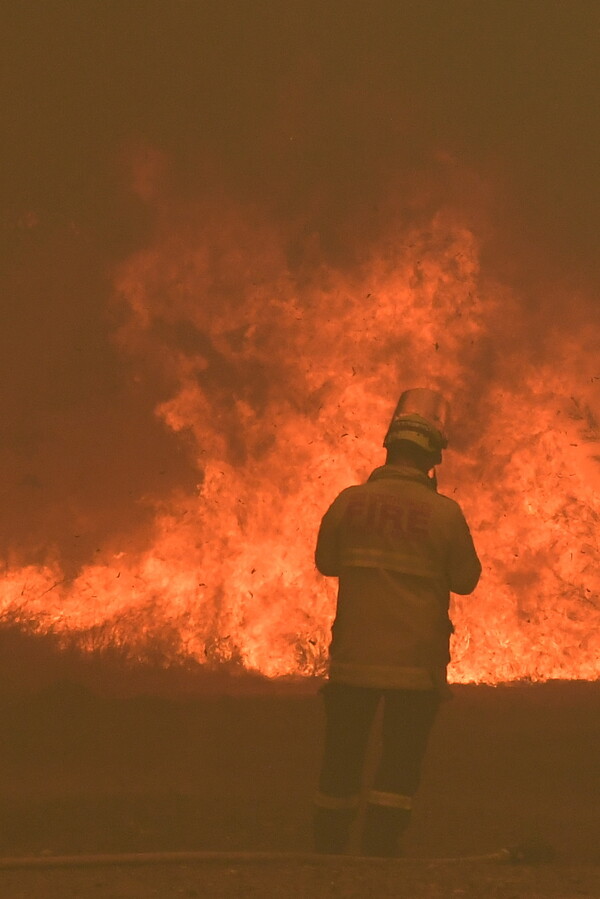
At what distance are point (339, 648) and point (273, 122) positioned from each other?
4579 millimetres

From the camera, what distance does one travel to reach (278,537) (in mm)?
6617

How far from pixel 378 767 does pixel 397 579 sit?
68 cm

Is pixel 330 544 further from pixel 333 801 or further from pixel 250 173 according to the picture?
pixel 250 173

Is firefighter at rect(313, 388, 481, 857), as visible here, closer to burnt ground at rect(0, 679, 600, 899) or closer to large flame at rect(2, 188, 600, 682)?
burnt ground at rect(0, 679, 600, 899)

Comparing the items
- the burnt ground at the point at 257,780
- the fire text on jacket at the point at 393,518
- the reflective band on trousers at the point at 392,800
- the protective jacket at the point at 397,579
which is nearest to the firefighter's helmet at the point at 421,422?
the protective jacket at the point at 397,579

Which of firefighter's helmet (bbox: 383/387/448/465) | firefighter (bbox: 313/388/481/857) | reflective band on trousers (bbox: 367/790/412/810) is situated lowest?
reflective band on trousers (bbox: 367/790/412/810)

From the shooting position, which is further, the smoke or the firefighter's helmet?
the smoke

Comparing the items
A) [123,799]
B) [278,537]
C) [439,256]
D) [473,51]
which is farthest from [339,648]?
[473,51]

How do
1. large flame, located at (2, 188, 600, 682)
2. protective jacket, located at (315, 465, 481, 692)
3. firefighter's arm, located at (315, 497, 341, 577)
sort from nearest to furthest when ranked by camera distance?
1. protective jacket, located at (315, 465, 481, 692)
2. firefighter's arm, located at (315, 497, 341, 577)
3. large flame, located at (2, 188, 600, 682)

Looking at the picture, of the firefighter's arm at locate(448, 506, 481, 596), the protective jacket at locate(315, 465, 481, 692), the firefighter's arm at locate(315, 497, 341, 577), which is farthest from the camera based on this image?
the firefighter's arm at locate(315, 497, 341, 577)

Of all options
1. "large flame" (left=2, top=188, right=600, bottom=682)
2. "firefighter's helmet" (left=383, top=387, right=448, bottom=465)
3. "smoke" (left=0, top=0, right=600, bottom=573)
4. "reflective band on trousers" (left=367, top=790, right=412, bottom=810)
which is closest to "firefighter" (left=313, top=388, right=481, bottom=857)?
"reflective band on trousers" (left=367, top=790, right=412, bottom=810)

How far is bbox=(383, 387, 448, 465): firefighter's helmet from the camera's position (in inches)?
160

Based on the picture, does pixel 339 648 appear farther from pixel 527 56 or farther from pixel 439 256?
pixel 527 56

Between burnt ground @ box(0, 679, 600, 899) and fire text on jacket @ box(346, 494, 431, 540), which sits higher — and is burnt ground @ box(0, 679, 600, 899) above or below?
below
